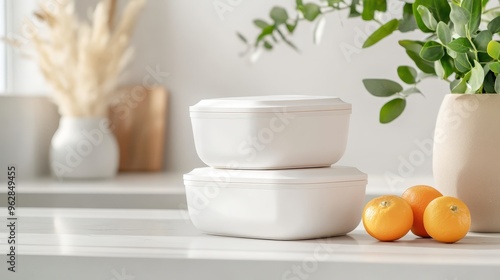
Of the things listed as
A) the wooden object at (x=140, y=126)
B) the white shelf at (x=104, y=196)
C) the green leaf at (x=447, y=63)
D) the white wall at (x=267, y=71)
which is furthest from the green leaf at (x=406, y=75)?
the wooden object at (x=140, y=126)

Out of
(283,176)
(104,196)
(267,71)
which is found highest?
(267,71)

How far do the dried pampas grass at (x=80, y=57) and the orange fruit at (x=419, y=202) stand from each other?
182 cm

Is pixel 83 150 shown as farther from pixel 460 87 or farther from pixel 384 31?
pixel 460 87

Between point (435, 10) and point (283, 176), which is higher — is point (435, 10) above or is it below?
above

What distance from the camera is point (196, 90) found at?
10.0 ft

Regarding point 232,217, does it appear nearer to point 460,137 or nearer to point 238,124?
point 238,124

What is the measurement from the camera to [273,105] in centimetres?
110

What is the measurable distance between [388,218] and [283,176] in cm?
15

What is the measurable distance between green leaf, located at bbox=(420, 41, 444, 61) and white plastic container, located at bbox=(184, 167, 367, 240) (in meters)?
0.19

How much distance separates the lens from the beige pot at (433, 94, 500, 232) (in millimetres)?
1176

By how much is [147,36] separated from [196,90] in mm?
283

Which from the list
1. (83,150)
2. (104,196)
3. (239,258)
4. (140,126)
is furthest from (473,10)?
(140,126)

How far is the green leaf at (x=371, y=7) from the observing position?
1307 millimetres

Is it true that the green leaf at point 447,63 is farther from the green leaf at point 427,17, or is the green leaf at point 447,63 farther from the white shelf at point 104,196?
the white shelf at point 104,196
